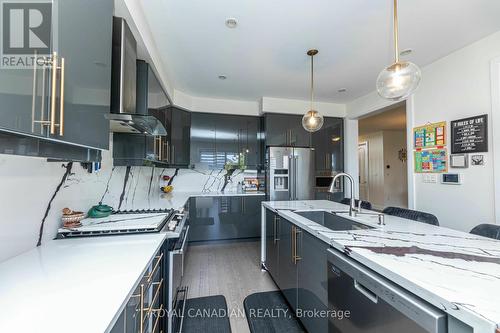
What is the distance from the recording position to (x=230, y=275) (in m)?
2.51

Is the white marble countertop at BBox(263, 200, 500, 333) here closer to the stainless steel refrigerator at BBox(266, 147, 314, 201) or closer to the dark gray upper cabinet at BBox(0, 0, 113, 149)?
the dark gray upper cabinet at BBox(0, 0, 113, 149)

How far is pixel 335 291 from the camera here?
1.18 metres

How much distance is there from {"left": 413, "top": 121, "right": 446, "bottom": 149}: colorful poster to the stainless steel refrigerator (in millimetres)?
1578

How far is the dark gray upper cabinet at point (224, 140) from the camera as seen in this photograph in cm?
376

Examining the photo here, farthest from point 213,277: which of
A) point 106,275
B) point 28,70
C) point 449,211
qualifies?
point 449,211

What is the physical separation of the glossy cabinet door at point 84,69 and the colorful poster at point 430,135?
10.9ft

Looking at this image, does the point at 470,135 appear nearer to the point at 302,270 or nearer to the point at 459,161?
the point at 459,161

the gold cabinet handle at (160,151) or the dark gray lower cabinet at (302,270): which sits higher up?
the gold cabinet handle at (160,151)

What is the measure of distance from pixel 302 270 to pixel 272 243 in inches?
27.9

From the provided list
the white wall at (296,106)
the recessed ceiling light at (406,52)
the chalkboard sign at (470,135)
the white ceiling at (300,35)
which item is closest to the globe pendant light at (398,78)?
the white ceiling at (300,35)

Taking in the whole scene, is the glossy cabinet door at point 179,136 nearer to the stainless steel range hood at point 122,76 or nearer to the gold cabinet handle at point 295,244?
the stainless steel range hood at point 122,76

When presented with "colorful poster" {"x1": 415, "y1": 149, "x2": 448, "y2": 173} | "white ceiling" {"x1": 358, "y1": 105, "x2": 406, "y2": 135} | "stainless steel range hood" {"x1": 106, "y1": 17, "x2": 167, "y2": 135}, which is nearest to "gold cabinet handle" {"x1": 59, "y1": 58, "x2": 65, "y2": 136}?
"stainless steel range hood" {"x1": 106, "y1": 17, "x2": 167, "y2": 135}

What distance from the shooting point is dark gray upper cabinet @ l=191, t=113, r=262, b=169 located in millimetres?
3762

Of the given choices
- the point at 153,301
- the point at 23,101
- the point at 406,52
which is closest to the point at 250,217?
the point at 153,301
